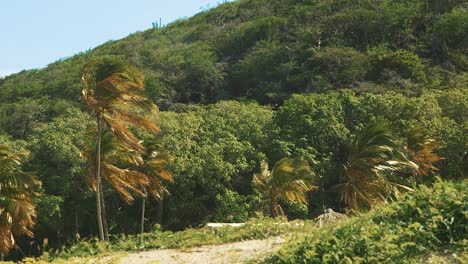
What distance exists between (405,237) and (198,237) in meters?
4.97

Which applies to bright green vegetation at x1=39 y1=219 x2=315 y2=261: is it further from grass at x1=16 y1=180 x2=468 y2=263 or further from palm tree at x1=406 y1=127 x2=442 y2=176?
palm tree at x1=406 y1=127 x2=442 y2=176

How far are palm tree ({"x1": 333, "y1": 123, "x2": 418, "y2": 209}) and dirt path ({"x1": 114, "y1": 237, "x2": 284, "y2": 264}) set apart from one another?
5.93m

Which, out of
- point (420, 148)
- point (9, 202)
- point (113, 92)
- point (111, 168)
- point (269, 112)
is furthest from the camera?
point (269, 112)

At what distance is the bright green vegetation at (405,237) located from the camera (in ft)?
18.1

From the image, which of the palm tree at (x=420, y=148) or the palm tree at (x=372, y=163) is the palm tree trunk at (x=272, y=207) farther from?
the palm tree at (x=372, y=163)

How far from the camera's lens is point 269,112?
117 feet

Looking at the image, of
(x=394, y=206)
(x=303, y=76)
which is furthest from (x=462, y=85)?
(x=394, y=206)

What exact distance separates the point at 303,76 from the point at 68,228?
2286 cm

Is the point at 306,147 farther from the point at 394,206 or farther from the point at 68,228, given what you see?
the point at 394,206

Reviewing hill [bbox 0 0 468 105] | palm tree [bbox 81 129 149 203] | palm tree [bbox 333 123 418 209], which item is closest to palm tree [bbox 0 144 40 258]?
palm tree [bbox 81 129 149 203]

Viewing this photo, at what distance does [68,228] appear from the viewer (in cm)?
3134

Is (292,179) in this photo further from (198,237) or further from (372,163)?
(198,237)

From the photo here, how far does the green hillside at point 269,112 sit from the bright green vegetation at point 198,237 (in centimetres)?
411

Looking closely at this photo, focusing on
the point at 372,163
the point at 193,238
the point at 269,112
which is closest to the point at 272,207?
the point at 372,163
